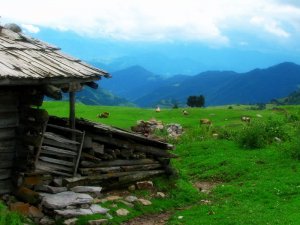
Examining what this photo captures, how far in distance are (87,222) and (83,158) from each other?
Result: 3.34 metres

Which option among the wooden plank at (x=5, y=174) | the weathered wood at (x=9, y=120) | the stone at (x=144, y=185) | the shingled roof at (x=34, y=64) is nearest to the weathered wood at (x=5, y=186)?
the wooden plank at (x=5, y=174)

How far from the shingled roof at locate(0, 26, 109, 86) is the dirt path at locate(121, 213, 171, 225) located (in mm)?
4377

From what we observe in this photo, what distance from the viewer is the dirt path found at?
13.8 m

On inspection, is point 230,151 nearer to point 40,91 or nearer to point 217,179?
point 217,179

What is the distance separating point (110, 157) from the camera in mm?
16031

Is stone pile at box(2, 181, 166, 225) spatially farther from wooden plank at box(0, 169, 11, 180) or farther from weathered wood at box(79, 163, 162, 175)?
weathered wood at box(79, 163, 162, 175)

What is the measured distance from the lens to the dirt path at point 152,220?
1379cm

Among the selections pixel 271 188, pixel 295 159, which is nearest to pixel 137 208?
pixel 271 188

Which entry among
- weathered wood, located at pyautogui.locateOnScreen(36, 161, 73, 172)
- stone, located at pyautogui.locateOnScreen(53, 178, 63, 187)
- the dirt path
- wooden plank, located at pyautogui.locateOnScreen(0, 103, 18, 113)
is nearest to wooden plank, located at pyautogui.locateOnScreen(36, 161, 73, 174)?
weathered wood, located at pyautogui.locateOnScreen(36, 161, 73, 172)

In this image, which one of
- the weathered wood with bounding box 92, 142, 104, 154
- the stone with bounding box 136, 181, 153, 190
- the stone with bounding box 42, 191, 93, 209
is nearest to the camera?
the stone with bounding box 42, 191, 93, 209

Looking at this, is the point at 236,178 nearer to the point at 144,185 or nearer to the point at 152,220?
the point at 144,185

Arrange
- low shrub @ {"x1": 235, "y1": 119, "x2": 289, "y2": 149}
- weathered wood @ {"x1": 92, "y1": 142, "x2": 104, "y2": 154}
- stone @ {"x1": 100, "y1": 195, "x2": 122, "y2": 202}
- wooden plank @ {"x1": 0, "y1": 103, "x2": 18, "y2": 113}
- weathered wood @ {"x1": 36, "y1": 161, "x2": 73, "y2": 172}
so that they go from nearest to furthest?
wooden plank @ {"x1": 0, "y1": 103, "x2": 18, "y2": 113}
weathered wood @ {"x1": 36, "y1": 161, "x2": 73, "y2": 172}
stone @ {"x1": 100, "y1": 195, "x2": 122, "y2": 202}
weathered wood @ {"x1": 92, "y1": 142, "x2": 104, "y2": 154}
low shrub @ {"x1": 235, "y1": 119, "x2": 289, "y2": 149}

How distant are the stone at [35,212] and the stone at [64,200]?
244 millimetres

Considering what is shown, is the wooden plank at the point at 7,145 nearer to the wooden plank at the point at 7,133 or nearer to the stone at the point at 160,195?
the wooden plank at the point at 7,133
